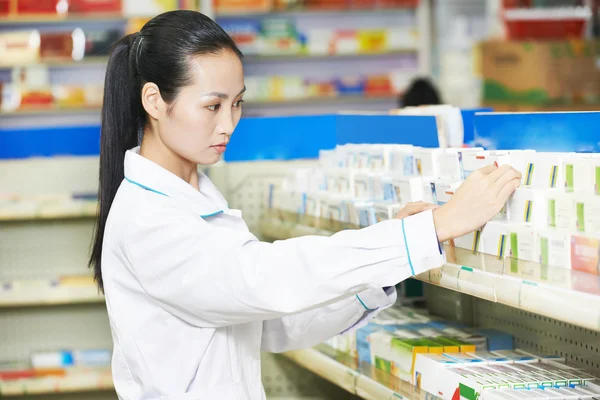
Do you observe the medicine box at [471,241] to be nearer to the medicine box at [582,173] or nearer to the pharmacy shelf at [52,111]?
the medicine box at [582,173]

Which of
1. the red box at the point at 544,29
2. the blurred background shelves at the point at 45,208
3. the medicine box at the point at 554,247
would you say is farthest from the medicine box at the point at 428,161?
the red box at the point at 544,29

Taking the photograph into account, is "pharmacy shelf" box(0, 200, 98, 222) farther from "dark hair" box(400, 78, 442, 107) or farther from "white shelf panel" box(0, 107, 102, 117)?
"white shelf panel" box(0, 107, 102, 117)

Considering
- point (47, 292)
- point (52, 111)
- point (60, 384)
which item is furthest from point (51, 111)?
point (60, 384)

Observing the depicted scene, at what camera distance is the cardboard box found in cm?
617

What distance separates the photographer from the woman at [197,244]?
1.65m

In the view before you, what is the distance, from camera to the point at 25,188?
4.49 meters

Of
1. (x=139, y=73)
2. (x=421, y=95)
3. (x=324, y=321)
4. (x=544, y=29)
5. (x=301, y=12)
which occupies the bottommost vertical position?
(x=324, y=321)

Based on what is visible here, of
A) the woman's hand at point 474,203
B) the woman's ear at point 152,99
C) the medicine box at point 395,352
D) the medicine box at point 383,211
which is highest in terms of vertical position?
→ the woman's ear at point 152,99

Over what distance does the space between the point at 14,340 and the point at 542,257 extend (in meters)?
3.23

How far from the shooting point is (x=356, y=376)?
2.61m

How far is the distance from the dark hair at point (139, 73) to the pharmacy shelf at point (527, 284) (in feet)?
2.17

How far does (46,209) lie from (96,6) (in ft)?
12.0

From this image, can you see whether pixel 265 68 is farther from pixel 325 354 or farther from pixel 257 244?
pixel 257 244

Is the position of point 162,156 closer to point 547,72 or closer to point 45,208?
point 45,208
